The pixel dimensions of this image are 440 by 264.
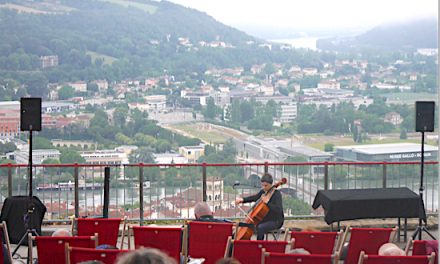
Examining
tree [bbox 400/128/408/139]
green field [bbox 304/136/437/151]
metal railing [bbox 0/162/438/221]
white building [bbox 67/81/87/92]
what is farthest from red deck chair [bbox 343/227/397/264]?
white building [bbox 67/81/87/92]

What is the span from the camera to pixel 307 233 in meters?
6.36

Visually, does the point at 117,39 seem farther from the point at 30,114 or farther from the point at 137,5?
the point at 30,114

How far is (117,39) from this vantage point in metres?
18.6

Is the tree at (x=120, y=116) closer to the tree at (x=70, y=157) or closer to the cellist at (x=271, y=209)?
the tree at (x=70, y=157)

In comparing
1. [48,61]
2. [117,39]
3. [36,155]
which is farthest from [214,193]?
[117,39]

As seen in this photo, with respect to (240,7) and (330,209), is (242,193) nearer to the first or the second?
(330,209)

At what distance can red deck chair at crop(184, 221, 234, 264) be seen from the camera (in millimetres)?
6723

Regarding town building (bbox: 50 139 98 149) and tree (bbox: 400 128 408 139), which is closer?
town building (bbox: 50 139 98 149)

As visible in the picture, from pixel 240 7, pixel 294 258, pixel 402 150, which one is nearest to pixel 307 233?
pixel 294 258

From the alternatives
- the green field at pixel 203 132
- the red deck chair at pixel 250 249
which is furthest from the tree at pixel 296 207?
the green field at pixel 203 132

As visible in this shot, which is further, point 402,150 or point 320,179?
point 402,150

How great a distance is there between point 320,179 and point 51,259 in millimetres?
5091

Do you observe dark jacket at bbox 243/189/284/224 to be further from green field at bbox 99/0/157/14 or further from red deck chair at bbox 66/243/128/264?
green field at bbox 99/0/157/14

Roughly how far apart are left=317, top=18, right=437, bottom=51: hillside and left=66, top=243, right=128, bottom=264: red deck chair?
1256 centimetres
